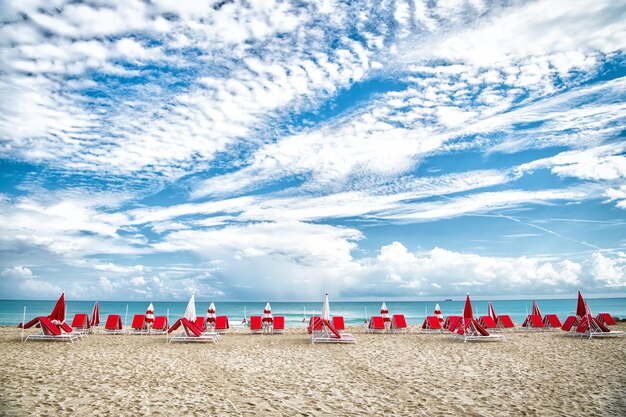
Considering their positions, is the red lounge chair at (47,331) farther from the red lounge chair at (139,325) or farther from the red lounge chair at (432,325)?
the red lounge chair at (432,325)

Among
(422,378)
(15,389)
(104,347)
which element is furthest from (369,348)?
(15,389)

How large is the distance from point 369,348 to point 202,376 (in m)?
6.36

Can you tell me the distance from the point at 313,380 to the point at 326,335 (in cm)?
718

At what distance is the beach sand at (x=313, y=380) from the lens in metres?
6.21

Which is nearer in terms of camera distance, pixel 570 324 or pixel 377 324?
pixel 570 324

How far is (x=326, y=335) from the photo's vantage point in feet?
50.3

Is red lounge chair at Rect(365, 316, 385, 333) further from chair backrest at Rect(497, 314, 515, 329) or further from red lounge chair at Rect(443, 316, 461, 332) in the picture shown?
chair backrest at Rect(497, 314, 515, 329)

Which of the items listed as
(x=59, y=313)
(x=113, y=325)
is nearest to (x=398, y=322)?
(x=113, y=325)

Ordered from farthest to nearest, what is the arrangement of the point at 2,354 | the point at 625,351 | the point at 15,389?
1. the point at 625,351
2. the point at 2,354
3. the point at 15,389

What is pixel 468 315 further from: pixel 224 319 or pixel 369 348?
pixel 224 319

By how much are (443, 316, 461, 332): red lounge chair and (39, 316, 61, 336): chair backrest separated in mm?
15289

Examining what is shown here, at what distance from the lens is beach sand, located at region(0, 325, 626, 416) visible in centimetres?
621

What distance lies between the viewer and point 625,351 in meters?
11.8

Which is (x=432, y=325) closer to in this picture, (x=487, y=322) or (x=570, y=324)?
(x=487, y=322)
